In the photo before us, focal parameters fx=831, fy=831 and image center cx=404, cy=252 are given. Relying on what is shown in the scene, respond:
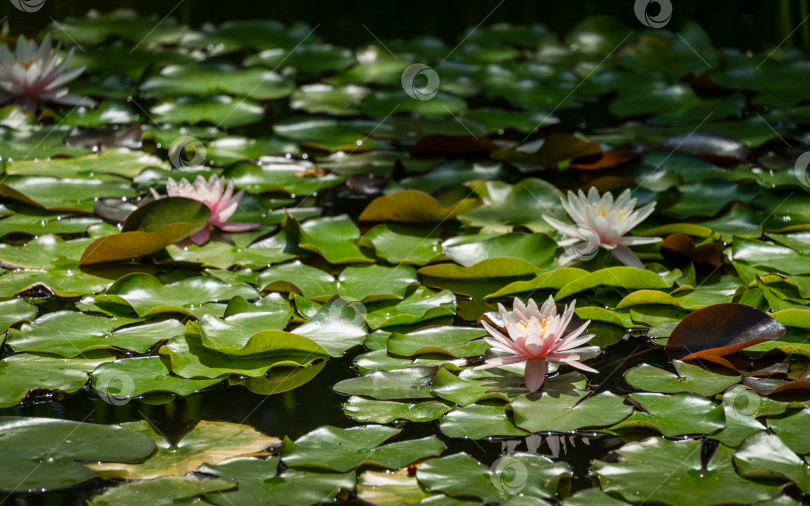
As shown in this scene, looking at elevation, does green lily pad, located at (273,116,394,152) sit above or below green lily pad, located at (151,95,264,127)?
below

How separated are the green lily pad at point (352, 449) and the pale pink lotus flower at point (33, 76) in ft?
8.50

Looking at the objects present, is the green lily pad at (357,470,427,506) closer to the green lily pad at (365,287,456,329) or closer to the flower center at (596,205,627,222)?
the green lily pad at (365,287,456,329)

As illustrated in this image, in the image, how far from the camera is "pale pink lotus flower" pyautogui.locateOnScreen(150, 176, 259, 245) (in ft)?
8.27

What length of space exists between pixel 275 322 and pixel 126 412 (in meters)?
0.45

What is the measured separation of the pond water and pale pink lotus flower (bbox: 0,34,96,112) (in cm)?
1

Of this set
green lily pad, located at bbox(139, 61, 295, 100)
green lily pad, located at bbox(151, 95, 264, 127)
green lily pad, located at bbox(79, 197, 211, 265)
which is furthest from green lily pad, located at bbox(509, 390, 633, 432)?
green lily pad, located at bbox(139, 61, 295, 100)

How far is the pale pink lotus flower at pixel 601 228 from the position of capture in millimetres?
2277

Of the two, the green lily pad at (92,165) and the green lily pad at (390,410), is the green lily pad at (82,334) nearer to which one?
the green lily pad at (390,410)

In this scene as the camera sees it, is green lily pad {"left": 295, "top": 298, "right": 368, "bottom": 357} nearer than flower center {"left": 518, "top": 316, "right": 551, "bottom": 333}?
No

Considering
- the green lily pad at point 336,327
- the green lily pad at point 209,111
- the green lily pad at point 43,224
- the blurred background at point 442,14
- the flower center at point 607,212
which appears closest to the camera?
the green lily pad at point 336,327

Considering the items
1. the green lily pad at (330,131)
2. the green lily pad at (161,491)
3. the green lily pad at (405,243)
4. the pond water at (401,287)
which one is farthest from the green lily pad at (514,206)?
the green lily pad at (161,491)

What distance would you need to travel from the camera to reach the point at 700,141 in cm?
316

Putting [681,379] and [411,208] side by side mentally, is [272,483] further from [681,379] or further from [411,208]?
[411,208]

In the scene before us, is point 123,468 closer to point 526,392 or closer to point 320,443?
point 320,443
